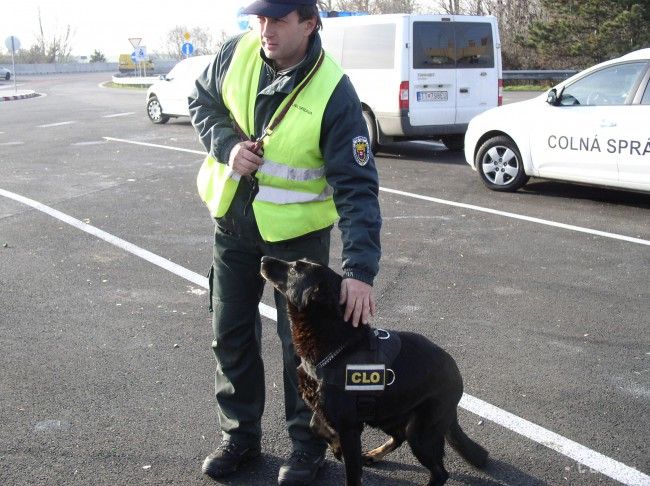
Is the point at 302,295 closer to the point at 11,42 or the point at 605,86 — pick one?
the point at 605,86

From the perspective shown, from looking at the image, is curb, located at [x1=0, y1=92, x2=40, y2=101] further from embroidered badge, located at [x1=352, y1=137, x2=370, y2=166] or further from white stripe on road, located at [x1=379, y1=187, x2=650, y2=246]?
embroidered badge, located at [x1=352, y1=137, x2=370, y2=166]

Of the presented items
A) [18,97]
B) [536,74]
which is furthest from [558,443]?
[18,97]

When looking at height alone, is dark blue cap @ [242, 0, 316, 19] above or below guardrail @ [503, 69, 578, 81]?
above

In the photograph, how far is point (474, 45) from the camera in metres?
12.7

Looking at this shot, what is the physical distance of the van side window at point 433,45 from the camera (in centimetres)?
1220

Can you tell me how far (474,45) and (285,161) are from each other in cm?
1037

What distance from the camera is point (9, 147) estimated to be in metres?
15.2


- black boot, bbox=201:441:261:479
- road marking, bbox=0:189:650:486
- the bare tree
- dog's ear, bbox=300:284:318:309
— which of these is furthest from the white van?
the bare tree

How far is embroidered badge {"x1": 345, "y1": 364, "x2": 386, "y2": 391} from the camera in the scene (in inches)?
115

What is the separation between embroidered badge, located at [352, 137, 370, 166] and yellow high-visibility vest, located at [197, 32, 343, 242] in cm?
15

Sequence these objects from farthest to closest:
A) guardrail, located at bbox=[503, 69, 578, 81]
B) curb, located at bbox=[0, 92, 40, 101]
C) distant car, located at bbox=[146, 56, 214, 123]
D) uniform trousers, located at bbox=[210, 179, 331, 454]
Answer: curb, located at bbox=[0, 92, 40, 101] < guardrail, located at bbox=[503, 69, 578, 81] < distant car, located at bbox=[146, 56, 214, 123] < uniform trousers, located at bbox=[210, 179, 331, 454]

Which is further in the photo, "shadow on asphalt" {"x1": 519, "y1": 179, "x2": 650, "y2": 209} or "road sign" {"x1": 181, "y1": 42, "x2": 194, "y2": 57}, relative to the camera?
"road sign" {"x1": 181, "y1": 42, "x2": 194, "y2": 57}

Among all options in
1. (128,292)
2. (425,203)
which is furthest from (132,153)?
(128,292)

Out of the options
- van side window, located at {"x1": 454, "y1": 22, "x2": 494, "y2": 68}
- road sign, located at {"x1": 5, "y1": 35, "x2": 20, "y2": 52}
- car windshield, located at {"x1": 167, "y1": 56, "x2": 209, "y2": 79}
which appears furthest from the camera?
road sign, located at {"x1": 5, "y1": 35, "x2": 20, "y2": 52}
